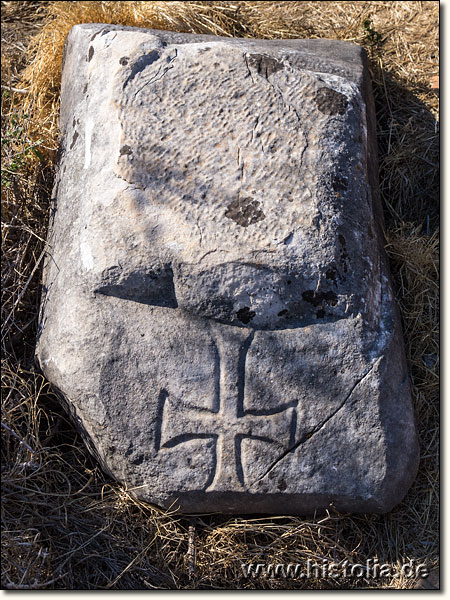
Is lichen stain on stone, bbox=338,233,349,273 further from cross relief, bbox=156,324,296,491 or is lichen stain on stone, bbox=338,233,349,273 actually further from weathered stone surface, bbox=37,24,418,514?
cross relief, bbox=156,324,296,491

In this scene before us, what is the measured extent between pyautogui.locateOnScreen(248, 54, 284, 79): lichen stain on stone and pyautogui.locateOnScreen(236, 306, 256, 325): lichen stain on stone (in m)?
0.83

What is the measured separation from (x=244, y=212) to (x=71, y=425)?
1047 mm

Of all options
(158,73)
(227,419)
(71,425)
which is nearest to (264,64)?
(158,73)

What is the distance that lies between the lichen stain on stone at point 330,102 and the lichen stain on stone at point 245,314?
74 centimetres

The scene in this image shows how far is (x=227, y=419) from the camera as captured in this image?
86.7 inches

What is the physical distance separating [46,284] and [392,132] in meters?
1.64

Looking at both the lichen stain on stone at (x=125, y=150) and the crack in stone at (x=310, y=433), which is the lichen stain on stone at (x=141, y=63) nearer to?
the lichen stain on stone at (x=125, y=150)

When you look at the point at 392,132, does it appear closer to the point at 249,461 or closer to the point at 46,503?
the point at 249,461

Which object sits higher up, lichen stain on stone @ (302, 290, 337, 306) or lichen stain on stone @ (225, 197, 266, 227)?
lichen stain on stone @ (225, 197, 266, 227)

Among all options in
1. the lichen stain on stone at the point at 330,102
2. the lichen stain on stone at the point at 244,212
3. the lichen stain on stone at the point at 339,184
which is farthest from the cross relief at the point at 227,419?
the lichen stain on stone at the point at 330,102

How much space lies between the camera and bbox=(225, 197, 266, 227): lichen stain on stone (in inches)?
86.1

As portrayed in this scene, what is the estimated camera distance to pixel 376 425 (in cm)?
221

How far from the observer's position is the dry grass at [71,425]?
7.58 ft

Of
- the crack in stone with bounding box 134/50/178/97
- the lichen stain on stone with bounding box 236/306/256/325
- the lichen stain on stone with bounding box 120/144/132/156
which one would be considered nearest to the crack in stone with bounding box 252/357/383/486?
the lichen stain on stone with bounding box 236/306/256/325
